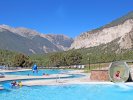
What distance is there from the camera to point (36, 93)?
79.6 ft

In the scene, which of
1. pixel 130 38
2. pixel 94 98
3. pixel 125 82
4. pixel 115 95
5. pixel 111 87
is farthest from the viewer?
pixel 130 38

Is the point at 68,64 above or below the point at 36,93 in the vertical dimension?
above

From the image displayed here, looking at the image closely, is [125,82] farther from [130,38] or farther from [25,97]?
[130,38]

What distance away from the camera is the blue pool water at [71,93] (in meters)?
22.4

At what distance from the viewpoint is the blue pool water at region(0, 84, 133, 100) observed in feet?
73.5

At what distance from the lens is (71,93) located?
24.7m

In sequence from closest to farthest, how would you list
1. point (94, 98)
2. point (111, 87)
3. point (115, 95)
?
point (94, 98)
point (115, 95)
point (111, 87)

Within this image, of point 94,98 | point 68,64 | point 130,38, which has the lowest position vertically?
point 94,98

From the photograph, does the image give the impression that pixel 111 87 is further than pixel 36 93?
Yes

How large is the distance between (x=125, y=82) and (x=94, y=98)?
25.9 feet

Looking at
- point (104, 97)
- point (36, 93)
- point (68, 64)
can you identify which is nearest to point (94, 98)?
point (104, 97)

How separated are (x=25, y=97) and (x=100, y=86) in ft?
26.1

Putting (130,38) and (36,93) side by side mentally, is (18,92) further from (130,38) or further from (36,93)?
(130,38)

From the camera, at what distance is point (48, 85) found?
27.9 metres
